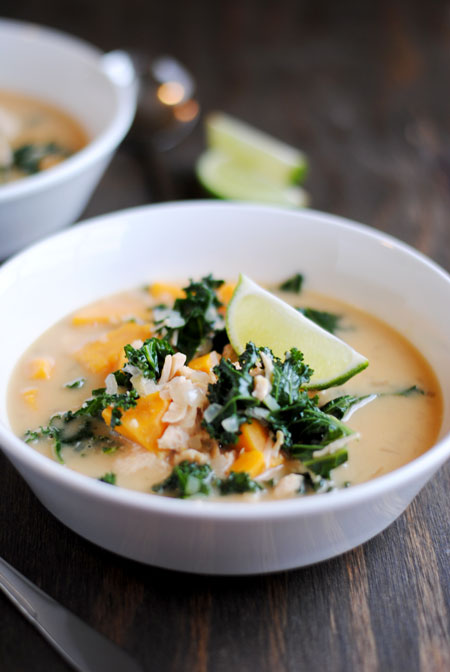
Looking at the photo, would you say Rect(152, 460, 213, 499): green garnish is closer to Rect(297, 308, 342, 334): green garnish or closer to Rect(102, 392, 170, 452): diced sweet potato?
Rect(102, 392, 170, 452): diced sweet potato

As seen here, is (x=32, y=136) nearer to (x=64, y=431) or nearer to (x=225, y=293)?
(x=225, y=293)

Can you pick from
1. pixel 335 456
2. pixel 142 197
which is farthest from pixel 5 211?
pixel 335 456

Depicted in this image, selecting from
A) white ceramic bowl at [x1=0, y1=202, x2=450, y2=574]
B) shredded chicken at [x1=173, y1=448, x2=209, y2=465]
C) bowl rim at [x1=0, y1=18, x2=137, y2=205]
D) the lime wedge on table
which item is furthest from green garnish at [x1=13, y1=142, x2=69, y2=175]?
shredded chicken at [x1=173, y1=448, x2=209, y2=465]

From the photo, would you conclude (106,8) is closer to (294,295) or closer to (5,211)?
(5,211)

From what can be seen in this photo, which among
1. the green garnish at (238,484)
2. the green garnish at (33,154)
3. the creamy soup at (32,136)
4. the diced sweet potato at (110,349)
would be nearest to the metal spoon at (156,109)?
the creamy soup at (32,136)

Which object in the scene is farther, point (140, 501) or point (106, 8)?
point (106, 8)

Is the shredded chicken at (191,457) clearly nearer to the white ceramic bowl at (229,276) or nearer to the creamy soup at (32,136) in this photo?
the white ceramic bowl at (229,276)
